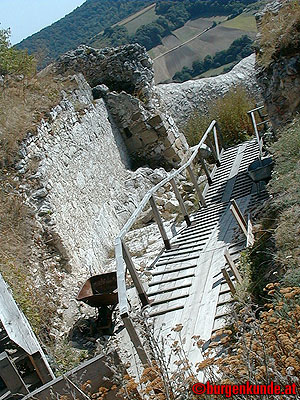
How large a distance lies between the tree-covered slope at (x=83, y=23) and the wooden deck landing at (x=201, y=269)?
158 feet

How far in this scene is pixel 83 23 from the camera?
68.4 metres

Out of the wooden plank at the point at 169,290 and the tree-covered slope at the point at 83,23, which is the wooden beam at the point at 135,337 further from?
the tree-covered slope at the point at 83,23

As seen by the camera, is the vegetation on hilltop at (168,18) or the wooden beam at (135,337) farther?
the vegetation on hilltop at (168,18)

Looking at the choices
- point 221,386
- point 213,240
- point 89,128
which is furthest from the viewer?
point 89,128

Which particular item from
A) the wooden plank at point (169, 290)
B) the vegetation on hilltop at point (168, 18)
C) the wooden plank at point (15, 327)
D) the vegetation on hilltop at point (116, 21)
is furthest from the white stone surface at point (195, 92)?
the vegetation on hilltop at point (168, 18)

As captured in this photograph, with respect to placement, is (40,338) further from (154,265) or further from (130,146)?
(130,146)

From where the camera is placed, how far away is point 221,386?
114 inches

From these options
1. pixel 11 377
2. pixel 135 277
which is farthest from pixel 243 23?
pixel 11 377

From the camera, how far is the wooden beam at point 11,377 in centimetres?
416

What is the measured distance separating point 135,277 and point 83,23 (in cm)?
6789

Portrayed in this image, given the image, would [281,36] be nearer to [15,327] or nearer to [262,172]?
[262,172]

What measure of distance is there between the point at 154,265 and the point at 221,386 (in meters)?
4.68

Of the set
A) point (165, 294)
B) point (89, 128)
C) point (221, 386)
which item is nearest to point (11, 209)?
point (165, 294)

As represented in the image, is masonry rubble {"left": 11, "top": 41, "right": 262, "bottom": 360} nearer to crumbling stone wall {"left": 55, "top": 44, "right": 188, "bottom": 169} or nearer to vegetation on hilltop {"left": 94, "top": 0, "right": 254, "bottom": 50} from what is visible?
crumbling stone wall {"left": 55, "top": 44, "right": 188, "bottom": 169}
